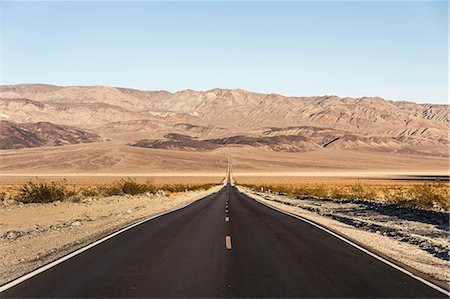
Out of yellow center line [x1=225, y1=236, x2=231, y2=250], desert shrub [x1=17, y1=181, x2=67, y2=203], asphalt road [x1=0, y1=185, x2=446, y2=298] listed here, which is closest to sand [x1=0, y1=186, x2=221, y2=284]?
asphalt road [x1=0, y1=185, x2=446, y2=298]

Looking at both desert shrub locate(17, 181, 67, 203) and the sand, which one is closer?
the sand

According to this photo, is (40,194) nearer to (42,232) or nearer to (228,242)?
(42,232)

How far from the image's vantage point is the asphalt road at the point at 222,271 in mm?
→ 8469

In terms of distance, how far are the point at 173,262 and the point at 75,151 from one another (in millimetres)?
152026

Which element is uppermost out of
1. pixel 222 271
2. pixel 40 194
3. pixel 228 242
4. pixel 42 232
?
pixel 222 271

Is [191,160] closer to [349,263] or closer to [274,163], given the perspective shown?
[274,163]

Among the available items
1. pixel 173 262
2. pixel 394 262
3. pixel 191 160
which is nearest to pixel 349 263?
pixel 394 262

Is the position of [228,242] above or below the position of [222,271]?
below

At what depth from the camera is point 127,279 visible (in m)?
9.42

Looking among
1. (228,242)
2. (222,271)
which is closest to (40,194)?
(228,242)

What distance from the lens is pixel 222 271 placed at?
1016 cm

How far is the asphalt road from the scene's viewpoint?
8469 millimetres

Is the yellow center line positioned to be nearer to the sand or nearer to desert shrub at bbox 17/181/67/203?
the sand

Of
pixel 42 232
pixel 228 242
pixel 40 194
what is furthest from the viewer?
pixel 40 194
